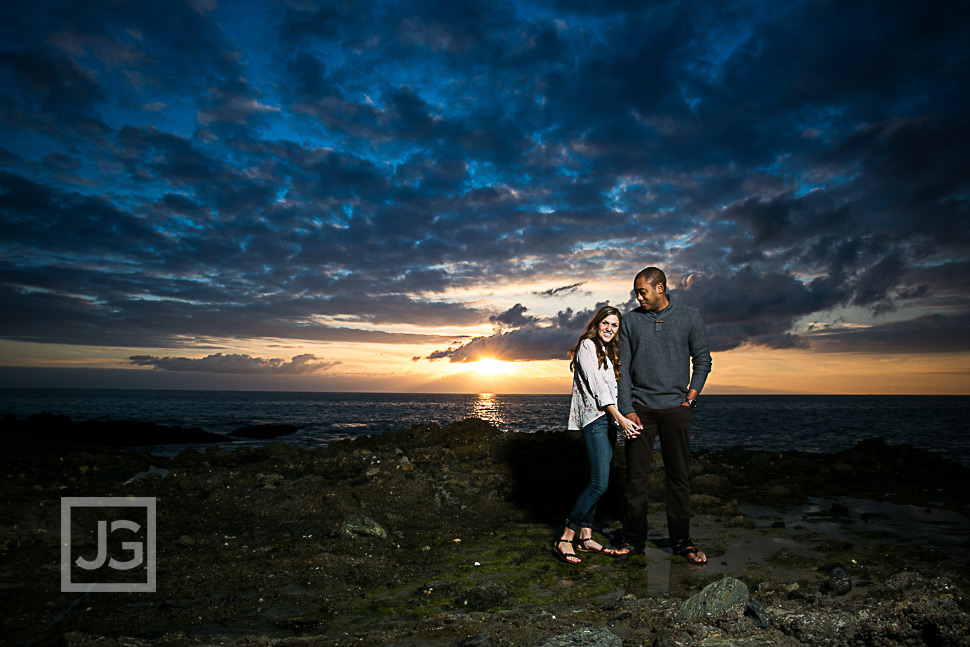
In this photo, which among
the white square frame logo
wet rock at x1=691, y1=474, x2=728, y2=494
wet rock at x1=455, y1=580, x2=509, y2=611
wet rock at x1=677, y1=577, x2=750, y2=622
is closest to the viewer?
wet rock at x1=677, y1=577, x2=750, y2=622

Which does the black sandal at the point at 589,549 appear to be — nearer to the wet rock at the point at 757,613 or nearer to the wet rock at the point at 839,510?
the wet rock at the point at 757,613

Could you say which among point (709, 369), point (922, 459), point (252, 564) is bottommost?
point (922, 459)

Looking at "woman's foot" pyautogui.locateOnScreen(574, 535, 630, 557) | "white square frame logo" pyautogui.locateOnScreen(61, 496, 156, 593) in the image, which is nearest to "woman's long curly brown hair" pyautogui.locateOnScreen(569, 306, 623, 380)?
"woman's foot" pyautogui.locateOnScreen(574, 535, 630, 557)

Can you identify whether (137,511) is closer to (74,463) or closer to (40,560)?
(40,560)

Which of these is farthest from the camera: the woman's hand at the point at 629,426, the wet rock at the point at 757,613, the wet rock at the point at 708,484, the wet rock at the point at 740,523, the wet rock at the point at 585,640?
the wet rock at the point at 708,484

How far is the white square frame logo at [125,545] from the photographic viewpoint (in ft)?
12.7

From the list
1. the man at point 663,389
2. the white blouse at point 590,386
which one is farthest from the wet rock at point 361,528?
the man at point 663,389

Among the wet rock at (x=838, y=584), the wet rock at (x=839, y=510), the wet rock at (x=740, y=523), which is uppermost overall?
the wet rock at (x=838, y=584)

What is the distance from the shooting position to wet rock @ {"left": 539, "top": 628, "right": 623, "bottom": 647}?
262 centimetres

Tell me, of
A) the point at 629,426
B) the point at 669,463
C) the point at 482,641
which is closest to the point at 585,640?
the point at 482,641

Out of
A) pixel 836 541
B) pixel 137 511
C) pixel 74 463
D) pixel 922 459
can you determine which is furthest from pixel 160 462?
pixel 922 459

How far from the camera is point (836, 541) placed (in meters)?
5.14

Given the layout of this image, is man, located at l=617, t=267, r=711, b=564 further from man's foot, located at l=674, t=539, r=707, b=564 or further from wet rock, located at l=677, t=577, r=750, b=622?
wet rock, located at l=677, t=577, r=750, b=622

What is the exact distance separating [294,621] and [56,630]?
4.78 ft
